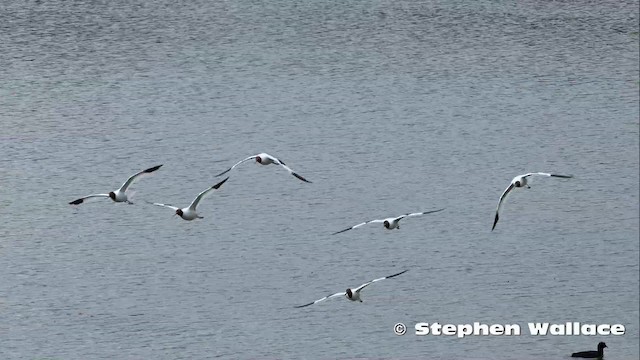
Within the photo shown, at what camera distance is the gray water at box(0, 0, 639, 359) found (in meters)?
19.7

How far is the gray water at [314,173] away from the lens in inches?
774

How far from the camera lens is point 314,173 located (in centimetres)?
2611

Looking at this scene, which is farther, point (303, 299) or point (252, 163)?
point (252, 163)

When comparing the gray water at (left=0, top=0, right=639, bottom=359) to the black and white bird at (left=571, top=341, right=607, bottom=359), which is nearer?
the black and white bird at (left=571, top=341, right=607, bottom=359)

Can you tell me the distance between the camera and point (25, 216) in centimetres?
2408

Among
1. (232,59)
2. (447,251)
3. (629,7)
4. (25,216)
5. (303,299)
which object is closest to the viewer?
(303,299)

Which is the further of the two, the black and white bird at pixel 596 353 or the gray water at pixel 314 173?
the gray water at pixel 314 173

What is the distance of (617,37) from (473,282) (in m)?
16.7

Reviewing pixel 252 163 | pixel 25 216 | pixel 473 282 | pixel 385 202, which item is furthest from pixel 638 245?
pixel 25 216

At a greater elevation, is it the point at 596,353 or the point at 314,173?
the point at 314,173

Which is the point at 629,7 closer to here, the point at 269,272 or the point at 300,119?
the point at 300,119

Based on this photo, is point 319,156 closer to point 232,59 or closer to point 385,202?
point 385,202

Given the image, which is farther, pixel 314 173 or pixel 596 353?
pixel 314 173

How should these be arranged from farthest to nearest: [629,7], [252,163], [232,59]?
[629,7]
[232,59]
[252,163]
